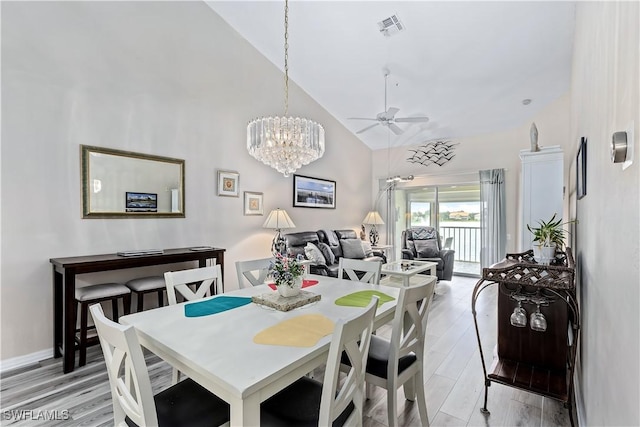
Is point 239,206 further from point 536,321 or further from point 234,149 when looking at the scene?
point 536,321

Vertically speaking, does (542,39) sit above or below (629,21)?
above

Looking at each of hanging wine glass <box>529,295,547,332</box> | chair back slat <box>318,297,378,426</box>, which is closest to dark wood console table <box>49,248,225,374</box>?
chair back slat <box>318,297,378,426</box>

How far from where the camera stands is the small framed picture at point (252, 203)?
15.4ft

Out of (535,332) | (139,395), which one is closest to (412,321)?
(535,332)

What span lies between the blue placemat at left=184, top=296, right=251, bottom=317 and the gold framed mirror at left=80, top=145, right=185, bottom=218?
6.80 ft

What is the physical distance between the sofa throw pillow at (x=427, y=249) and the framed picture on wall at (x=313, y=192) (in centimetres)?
193

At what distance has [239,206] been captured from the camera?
15.1 ft

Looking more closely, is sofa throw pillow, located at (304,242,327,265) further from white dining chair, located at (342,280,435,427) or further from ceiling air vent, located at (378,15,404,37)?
ceiling air vent, located at (378,15,404,37)

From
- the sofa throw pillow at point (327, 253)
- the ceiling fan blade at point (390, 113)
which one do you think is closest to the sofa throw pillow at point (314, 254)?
the sofa throw pillow at point (327, 253)

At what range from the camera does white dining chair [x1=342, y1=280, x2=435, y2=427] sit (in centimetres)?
163

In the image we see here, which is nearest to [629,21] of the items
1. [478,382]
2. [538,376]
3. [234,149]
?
[538,376]

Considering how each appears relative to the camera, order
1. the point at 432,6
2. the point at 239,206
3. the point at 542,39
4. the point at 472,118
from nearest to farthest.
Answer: the point at 432,6 → the point at 542,39 → the point at 239,206 → the point at 472,118

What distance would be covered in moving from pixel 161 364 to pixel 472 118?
19.8 ft

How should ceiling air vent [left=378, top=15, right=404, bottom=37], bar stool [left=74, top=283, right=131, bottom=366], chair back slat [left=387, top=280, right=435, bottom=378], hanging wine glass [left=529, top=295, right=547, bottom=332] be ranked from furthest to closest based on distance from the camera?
ceiling air vent [left=378, top=15, right=404, bottom=37], bar stool [left=74, top=283, right=131, bottom=366], hanging wine glass [left=529, top=295, right=547, bottom=332], chair back slat [left=387, top=280, right=435, bottom=378]
